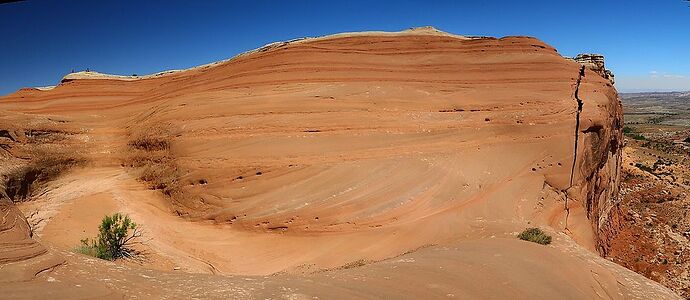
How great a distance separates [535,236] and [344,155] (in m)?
6.11

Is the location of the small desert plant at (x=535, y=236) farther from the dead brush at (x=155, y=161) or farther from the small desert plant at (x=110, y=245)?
the dead brush at (x=155, y=161)

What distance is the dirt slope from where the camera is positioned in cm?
1145

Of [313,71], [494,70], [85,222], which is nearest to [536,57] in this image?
[494,70]

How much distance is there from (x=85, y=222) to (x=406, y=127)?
9692mm

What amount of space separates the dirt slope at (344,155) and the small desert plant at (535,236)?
1.35 feet

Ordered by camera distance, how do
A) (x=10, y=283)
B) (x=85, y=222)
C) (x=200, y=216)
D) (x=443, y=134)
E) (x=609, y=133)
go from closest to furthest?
(x=10, y=283) → (x=85, y=222) → (x=200, y=216) → (x=443, y=134) → (x=609, y=133)

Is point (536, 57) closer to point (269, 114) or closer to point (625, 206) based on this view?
point (269, 114)

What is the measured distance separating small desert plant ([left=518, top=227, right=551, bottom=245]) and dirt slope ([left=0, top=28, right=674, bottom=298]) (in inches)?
16.2

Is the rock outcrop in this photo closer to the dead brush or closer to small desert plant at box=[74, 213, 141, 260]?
the dead brush

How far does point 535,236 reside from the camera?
8.95 m

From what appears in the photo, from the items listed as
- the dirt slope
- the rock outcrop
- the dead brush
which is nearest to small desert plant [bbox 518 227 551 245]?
the dirt slope

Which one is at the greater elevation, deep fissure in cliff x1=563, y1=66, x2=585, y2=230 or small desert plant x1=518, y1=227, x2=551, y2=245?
deep fissure in cliff x1=563, y1=66, x2=585, y2=230

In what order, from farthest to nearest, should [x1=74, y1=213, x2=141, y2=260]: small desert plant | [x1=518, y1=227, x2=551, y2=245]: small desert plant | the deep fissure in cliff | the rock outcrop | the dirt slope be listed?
the rock outcrop → the deep fissure in cliff → the dirt slope → [x1=74, y1=213, x2=141, y2=260]: small desert plant → [x1=518, y1=227, x2=551, y2=245]: small desert plant

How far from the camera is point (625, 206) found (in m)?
23.5
